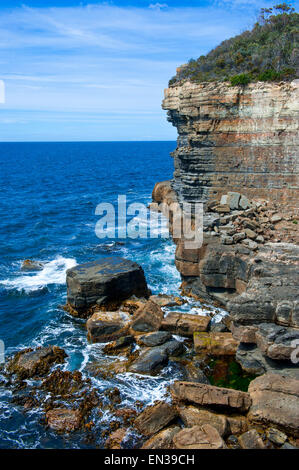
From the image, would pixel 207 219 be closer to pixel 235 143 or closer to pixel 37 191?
pixel 235 143

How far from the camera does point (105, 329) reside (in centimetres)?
1895

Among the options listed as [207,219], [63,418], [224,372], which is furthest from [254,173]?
[63,418]

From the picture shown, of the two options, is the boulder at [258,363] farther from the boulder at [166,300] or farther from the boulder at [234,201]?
the boulder at [234,201]

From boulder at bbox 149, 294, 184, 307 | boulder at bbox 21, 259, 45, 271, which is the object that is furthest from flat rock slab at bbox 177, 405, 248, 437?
boulder at bbox 21, 259, 45, 271

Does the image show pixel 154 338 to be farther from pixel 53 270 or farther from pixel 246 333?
pixel 53 270

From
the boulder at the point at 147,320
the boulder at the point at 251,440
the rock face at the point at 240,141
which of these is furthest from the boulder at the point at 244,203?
the boulder at the point at 251,440

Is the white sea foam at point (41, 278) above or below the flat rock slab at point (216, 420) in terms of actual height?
above

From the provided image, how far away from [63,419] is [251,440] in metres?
6.60

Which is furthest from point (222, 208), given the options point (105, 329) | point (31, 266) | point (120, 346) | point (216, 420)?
point (216, 420)

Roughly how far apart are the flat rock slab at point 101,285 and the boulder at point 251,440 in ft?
36.6

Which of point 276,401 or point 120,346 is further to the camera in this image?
point 120,346

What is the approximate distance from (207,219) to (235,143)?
635 centimetres

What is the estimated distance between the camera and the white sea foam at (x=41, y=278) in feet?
86.3

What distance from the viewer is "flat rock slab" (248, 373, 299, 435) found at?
1237cm
